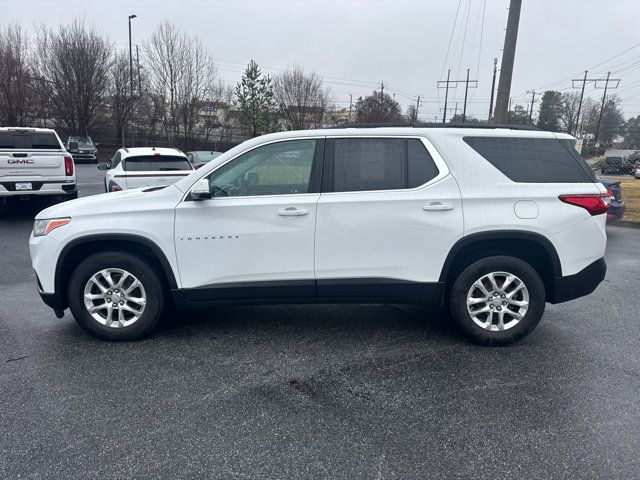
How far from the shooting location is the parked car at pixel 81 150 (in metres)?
30.6

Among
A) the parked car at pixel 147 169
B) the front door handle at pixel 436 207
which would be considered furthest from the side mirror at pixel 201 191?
the parked car at pixel 147 169

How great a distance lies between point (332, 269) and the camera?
12.9 ft

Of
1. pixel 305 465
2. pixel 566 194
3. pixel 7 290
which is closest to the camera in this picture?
pixel 305 465

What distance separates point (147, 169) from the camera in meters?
9.06

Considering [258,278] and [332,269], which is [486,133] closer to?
[332,269]

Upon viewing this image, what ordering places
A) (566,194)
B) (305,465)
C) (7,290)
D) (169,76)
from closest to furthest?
(305,465), (566,194), (7,290), (169,76)

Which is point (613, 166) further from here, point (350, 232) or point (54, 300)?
point (54, 300)

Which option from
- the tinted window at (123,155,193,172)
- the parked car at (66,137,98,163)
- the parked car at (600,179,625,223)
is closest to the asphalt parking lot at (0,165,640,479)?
the tinted window at (123,155,193,172)

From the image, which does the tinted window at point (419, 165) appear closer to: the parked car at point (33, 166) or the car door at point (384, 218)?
the car door at point (384, 218)

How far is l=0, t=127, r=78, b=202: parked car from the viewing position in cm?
923

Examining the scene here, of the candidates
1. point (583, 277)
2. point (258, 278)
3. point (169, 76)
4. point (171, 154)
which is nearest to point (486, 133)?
point (583, 277)

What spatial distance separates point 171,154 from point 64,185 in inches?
102

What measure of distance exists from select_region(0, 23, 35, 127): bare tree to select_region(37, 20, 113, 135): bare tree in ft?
3.70

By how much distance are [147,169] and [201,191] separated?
19.4 feet
